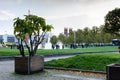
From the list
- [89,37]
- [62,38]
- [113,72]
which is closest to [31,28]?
[113,72]

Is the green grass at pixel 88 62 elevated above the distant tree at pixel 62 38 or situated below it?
below

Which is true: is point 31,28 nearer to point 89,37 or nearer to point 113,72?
point 113,72

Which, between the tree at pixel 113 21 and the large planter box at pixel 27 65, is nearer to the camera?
the large planter box at pixel 27 65

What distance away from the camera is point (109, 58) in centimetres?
2147

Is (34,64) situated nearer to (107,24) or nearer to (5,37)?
(107,24)

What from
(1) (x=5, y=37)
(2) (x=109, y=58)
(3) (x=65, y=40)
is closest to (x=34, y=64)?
(2) (x=109, y=58)

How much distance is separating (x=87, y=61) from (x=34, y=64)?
489 cm

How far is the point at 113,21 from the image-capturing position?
21922mm

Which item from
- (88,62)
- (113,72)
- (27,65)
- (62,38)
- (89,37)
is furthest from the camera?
(62,38)

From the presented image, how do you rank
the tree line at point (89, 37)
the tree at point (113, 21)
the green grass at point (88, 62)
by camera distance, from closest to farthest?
the green grass at point (88, 62), the tree at point (113, 21), the tree line at point (89, 37)

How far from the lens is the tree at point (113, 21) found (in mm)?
21688

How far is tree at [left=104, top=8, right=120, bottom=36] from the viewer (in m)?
21.7

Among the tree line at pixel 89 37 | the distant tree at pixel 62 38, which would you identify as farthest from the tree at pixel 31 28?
the distant tree at pixel 62 38

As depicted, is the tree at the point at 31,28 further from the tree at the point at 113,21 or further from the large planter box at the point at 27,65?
the tree at the point at 113,21
